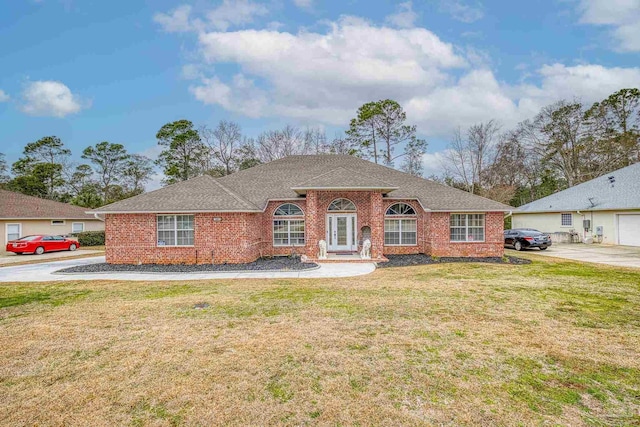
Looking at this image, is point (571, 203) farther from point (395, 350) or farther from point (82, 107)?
point (82, 107)

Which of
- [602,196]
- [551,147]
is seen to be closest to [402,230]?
[602,196]

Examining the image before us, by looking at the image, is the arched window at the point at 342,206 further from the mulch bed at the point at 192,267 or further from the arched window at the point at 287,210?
the mulch bed at the point at 192,267

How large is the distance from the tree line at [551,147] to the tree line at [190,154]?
20.0ft

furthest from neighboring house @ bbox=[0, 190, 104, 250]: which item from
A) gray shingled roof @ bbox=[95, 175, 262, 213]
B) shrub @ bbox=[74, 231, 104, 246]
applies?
gray shingled roof @ bbox=[95, 175, 262, 213]

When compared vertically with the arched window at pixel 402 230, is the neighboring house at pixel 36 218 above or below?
above

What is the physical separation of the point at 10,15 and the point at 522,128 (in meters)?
45.6

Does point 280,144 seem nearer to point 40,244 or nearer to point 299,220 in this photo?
point 299,220

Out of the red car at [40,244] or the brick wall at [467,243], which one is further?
the red car at [40,244]

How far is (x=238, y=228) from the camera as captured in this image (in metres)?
14.9

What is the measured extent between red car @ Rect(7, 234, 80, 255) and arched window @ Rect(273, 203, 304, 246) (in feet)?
56.9

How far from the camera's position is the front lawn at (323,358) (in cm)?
357

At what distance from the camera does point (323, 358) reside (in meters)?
4.91

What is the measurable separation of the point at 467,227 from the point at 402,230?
3.29 metres

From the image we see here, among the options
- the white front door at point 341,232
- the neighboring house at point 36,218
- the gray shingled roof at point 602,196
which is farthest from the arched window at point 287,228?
the gray shingled roof at point 602,196
